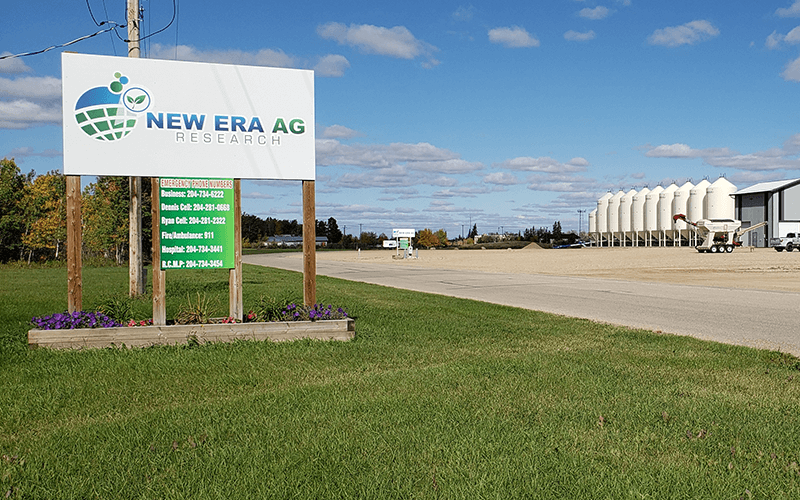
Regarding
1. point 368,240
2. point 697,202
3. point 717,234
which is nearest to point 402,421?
point 717,234

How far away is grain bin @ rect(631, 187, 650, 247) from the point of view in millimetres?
92062

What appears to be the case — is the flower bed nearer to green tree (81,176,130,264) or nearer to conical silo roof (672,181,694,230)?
green tree (81,176,130,264)

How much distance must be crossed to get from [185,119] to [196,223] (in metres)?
1.47

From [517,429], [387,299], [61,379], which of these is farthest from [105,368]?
[387,299]

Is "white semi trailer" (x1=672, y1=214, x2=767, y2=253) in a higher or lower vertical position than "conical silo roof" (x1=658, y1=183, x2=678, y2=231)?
lower

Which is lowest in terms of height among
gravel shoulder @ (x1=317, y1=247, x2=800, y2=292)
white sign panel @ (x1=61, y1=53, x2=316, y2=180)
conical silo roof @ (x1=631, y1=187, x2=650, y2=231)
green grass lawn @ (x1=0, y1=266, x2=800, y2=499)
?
gravel shoulder @ (x1=317, y1=247, x2=800, y2=292)

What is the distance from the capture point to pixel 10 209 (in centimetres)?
5369

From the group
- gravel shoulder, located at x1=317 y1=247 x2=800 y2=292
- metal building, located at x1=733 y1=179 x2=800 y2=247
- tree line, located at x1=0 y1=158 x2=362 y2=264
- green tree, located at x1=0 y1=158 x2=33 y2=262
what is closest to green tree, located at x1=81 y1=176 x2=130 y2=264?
tree line, located at x1=0 y1=158 x2=362 y2=264

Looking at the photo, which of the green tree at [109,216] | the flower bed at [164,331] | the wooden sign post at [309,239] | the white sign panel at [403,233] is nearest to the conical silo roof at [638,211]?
the white sign panel at [403,233]

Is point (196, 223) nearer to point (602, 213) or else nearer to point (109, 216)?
point (109, 216)

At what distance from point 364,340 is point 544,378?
305cm

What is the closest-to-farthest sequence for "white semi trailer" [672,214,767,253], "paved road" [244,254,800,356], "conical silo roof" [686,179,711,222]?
"paved road" [244,254,800,356]
"white semi trailer" [672,214,767,253]
"conical silo roof" [686,179,711,222]

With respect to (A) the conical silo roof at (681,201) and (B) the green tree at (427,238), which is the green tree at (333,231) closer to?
(B) the green tree at (427,238)

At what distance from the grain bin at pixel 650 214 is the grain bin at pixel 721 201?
8.62 metres
